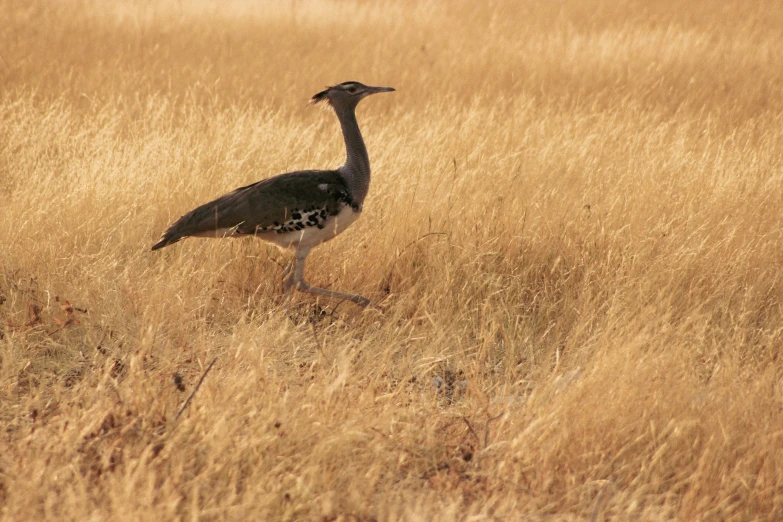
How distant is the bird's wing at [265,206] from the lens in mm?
3799

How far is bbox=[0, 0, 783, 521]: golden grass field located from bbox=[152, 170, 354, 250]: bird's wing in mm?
229

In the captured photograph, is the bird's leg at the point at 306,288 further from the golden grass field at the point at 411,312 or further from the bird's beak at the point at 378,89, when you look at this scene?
the bird's beak at the point at 378,89

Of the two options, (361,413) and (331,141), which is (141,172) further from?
(361,413)

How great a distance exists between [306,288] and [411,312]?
500 millimetres

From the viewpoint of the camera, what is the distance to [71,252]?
13.9 feet

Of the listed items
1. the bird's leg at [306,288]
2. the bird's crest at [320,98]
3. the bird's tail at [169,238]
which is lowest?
the bird's leg at [306,288]

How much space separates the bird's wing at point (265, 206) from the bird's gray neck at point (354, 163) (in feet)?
0.23

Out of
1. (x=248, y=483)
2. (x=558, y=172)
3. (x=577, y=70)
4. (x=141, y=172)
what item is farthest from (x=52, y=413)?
(x=577, y=70)

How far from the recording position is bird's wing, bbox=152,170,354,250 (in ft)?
12.5

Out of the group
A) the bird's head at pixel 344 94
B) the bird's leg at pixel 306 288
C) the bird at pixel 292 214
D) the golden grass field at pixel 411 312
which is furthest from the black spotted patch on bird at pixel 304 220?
the bird's head at pixel 344 94

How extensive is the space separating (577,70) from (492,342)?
18.2 feet

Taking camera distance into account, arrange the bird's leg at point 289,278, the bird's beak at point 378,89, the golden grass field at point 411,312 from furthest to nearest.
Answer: the bird's beak at point 378,89 < the bird's leg at point 289,278 < the golden grass field at point 411,312

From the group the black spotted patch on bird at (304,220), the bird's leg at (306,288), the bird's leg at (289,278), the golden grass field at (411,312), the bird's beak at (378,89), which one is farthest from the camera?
the bird's beak at (378,89)

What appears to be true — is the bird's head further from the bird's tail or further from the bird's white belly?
the bird's tail
